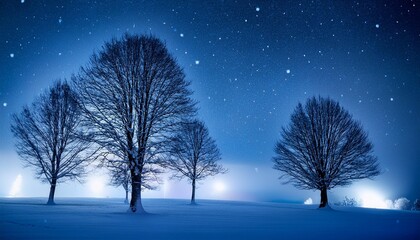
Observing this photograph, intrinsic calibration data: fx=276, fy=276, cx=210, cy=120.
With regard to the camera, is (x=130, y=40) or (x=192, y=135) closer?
(x=130, y=40)

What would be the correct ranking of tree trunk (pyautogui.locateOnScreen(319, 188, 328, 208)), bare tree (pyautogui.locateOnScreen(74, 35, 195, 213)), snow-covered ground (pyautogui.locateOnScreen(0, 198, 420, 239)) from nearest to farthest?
1. snow-covered ground (pyautogui.locateOnScreen(0, 198, 420, 239))
2. bare tree (pyautogui.locateOnScreen(74, 35, 195, 213))
3. tree trunk (pyautogui.locateOnScreen(319, 188, 328, 208))

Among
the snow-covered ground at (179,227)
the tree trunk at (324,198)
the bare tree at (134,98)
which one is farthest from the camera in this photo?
the tree trunk at (324,198)

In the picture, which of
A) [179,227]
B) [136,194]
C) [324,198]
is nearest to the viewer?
[179,227]

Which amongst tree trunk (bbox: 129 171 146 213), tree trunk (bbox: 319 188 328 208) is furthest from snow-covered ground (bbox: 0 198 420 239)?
tree trunk (bbox: 319 188 328 208)

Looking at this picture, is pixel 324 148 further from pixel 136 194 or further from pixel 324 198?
pixel 136 194

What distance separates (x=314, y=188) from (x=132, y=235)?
22.9m

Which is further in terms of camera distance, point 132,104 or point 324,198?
point 324,198

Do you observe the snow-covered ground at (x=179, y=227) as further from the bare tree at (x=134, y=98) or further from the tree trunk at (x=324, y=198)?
the tree trunk at (x=324, y=198)

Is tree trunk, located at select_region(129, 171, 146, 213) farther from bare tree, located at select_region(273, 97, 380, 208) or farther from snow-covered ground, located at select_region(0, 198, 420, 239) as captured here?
bare tree, located at select_region(273, 97, 380, 208)

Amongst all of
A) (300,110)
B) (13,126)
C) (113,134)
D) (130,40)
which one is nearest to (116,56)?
(130,40)

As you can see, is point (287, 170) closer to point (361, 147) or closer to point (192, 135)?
point (361, 147)

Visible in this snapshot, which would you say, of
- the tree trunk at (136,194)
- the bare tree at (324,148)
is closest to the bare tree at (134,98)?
the tree trunk at (136,194)

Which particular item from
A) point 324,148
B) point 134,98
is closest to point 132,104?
point 134,98

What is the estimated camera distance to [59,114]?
23000mm
